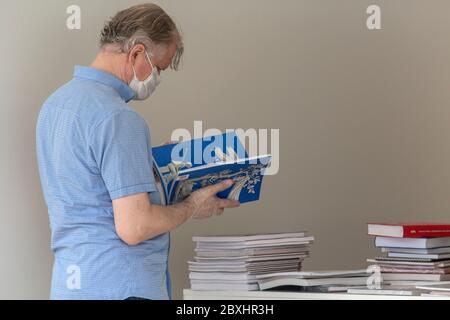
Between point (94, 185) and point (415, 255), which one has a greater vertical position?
point (94, 185)

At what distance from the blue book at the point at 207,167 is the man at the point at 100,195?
0.15 meters

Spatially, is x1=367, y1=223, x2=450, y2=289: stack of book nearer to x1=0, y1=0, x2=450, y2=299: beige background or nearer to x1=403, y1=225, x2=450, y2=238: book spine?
x1=403, y1=225, x2=450, y2=238: book spine

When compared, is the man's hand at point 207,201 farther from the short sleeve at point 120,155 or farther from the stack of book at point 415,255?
the stack of book at point 415,255

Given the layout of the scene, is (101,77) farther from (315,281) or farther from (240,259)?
(315,281)

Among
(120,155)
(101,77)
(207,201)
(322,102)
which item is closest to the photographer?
(120,155)

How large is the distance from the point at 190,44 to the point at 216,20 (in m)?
0.12

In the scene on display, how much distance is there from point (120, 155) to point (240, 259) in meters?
0.63

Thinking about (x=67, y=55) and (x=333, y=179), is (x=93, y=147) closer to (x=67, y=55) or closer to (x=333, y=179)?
(x=67, y=55)

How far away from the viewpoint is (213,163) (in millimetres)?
2131

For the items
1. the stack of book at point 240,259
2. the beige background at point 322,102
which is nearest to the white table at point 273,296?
the stack of book at point 240,259

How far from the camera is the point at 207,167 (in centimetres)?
212

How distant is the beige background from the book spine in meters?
0.66

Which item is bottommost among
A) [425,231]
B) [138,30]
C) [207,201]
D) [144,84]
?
[425,231]

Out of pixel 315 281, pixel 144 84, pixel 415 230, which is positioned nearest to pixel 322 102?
pixel 415 230
